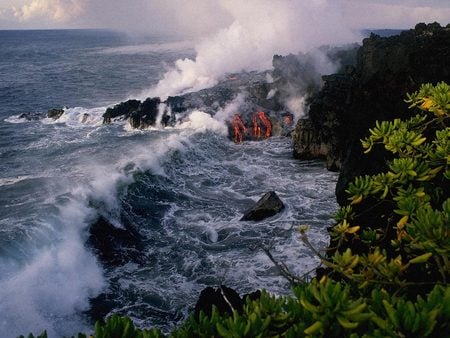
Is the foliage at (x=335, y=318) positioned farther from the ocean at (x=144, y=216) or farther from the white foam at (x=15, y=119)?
the white foam at (x=15, y=119)

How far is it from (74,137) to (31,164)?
261 inches

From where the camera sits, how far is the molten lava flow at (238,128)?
29.7 metres

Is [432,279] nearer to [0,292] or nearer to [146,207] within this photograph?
[0,292]

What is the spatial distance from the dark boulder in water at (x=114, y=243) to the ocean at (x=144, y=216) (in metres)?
0.21

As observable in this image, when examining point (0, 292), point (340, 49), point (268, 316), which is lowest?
point (0, 292)

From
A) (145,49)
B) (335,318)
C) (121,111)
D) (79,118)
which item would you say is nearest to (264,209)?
(335,318)

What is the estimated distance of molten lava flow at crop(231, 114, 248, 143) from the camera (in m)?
29.7

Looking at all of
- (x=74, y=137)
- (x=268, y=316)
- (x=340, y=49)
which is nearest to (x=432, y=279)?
(x=268, y=316)

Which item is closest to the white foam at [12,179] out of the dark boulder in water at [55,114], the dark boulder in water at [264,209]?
the dark boulder in water at [264,209]

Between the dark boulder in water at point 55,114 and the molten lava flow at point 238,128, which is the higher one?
the dark boulder in water at point 55,114

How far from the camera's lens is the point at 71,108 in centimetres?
4150

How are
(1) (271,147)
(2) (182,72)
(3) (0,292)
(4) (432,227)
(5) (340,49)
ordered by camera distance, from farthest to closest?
(2) (182,72)
(5) (340,49)
(1) (271,147)
(3) (0,292)
(4) (432,227)

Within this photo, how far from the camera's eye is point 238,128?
3023cm

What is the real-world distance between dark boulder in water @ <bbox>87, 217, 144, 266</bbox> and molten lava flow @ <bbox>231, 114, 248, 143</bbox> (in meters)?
14.5
